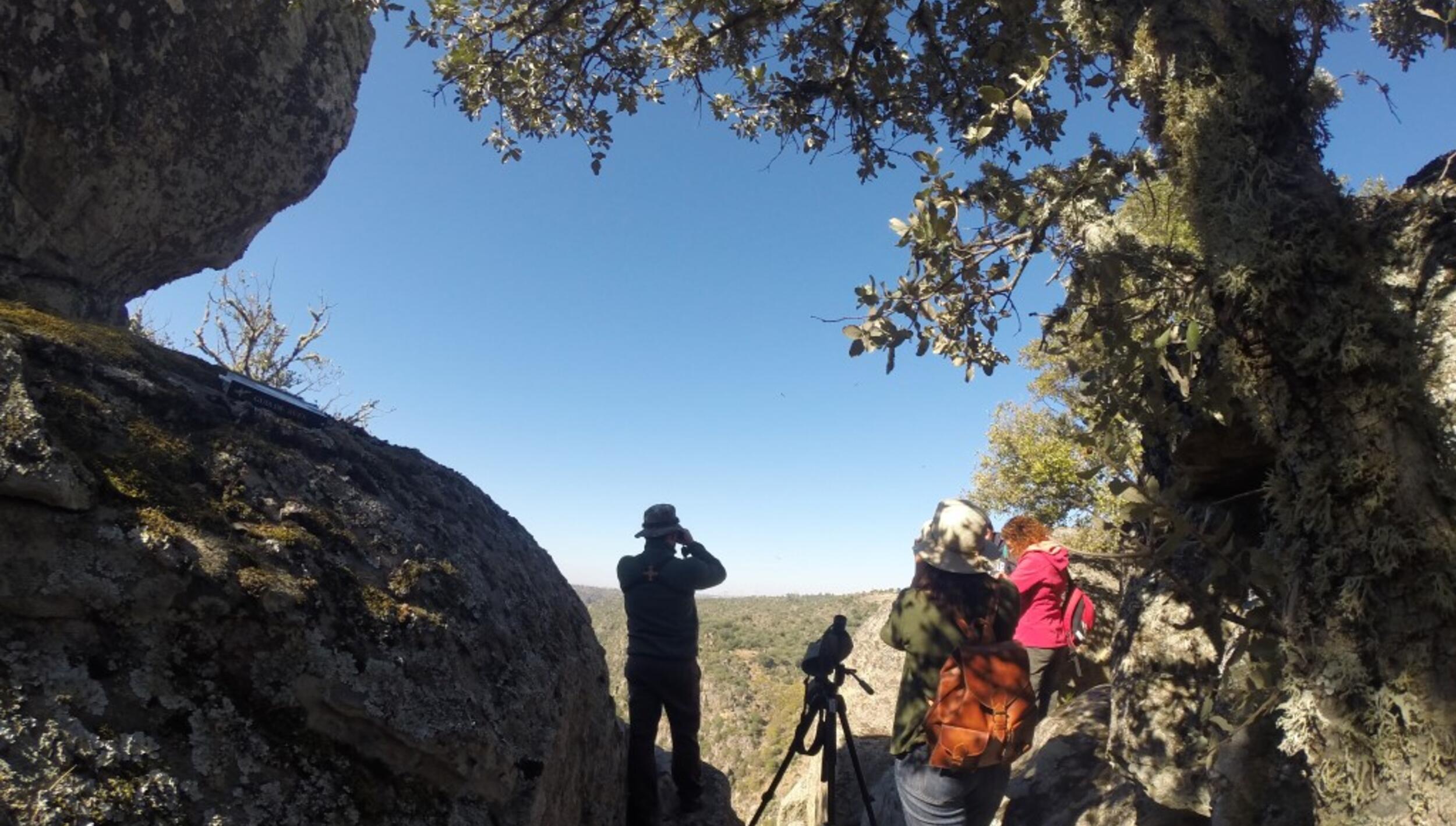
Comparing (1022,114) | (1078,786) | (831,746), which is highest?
(1022,114)

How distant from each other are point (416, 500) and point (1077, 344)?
3989 millimetres

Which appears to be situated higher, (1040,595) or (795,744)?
(1040,595)

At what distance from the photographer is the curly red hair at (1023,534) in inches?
268

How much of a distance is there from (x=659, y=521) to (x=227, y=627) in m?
3.44

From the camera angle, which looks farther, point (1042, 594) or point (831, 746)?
point (1042, 594)

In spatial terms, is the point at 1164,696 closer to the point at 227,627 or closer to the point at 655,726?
the point at 655,726

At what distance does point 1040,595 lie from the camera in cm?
694

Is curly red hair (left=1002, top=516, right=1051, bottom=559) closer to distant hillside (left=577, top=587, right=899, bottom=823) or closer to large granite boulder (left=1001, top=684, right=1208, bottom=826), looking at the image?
large granite boulder (left=1001, top=684, right=1208, bottom=826)

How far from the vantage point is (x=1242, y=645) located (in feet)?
9.47

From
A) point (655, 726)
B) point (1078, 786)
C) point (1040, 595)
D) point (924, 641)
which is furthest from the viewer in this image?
point (1040, 595)

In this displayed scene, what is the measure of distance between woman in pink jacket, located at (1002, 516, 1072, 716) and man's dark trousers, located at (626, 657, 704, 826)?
10.4ft

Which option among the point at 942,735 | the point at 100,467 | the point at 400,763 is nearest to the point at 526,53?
the point at 100,467

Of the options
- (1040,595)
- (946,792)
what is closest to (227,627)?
(946,792)

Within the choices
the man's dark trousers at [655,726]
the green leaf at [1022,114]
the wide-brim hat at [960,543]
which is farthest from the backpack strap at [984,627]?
the green leaf at [1022,114]
